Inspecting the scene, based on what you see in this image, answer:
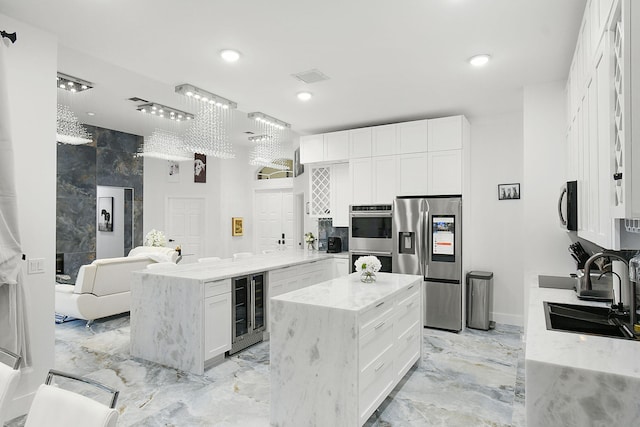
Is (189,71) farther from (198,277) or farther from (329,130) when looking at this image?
(329,130)

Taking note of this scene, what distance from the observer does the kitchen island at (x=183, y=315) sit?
352 cm

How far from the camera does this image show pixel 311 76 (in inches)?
152

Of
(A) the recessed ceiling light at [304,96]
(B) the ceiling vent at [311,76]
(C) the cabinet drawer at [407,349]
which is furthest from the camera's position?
(A) the recessed ceiling light at [304,96]

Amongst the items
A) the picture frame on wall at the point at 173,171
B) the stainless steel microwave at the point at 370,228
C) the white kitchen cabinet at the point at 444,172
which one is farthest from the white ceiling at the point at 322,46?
the picture frame on wall at the point at 173,171

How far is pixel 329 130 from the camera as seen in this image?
6188 mm

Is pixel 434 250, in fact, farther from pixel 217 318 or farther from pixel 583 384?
pixel 583 384

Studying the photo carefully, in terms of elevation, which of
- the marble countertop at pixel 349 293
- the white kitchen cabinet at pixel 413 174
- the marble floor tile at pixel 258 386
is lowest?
the marble floor tile at pixel 258 386

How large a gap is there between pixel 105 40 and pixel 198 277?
Answer: 6.98 ft

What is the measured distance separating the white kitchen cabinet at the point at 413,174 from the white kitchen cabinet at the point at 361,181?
444 millimetres

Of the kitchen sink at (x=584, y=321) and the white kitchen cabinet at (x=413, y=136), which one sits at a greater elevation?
the white kitchen cabinet at (x=413, y=136)

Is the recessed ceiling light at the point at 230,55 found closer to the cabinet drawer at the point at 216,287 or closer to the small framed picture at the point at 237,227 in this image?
the cabinet drawer at the point at 216,287

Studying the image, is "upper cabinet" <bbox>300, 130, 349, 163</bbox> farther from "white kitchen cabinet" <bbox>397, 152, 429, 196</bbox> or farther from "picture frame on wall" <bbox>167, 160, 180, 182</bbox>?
"picture frame on wall" <bbox>167, 160, 180, 182</bbox>

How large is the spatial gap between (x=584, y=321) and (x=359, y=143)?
3893mm

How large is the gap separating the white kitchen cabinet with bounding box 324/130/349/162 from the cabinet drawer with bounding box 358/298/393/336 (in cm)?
324
